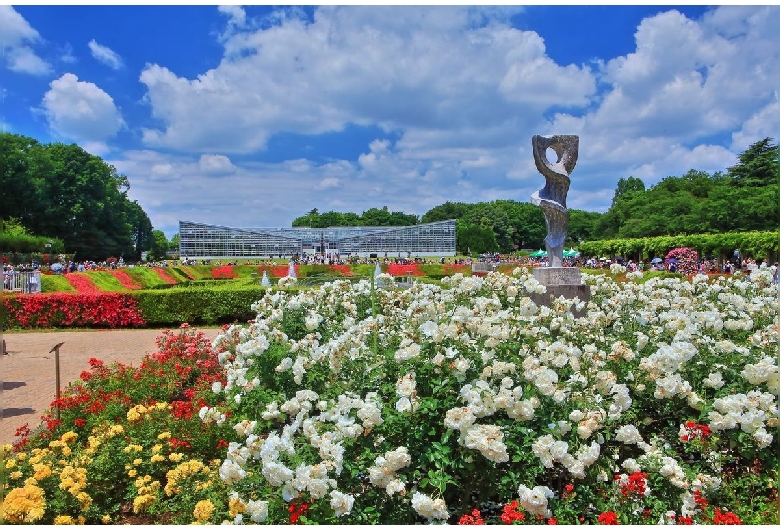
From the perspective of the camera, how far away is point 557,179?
10.4 metres

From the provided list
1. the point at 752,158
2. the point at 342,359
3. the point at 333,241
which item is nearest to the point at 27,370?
the point at 342,359

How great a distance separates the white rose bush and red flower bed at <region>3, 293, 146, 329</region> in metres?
12.0

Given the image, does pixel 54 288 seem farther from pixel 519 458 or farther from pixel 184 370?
pixel 519 458

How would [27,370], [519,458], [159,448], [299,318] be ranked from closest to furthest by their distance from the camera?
1. [519,458]
2. [159,448]
3. [299,318]
4. [27,370]

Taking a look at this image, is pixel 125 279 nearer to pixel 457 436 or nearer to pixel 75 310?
pixel 75 310

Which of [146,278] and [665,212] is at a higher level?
[665,212]

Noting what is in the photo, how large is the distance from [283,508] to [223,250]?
6538 centimetres

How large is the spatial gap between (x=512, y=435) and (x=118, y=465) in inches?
115

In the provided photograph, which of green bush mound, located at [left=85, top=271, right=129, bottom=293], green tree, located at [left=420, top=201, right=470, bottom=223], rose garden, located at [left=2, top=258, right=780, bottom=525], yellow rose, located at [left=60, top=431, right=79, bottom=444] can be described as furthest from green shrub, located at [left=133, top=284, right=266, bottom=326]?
green tree, located at [left=420, top=201, right=470, bottom=223]

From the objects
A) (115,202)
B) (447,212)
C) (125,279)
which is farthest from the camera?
(447,212)

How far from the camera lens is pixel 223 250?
2562 inches

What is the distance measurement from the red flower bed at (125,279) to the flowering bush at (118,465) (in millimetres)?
17793

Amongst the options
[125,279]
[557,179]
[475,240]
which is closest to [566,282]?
[557,179]

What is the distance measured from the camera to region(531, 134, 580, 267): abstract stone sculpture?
10273 millimetres
